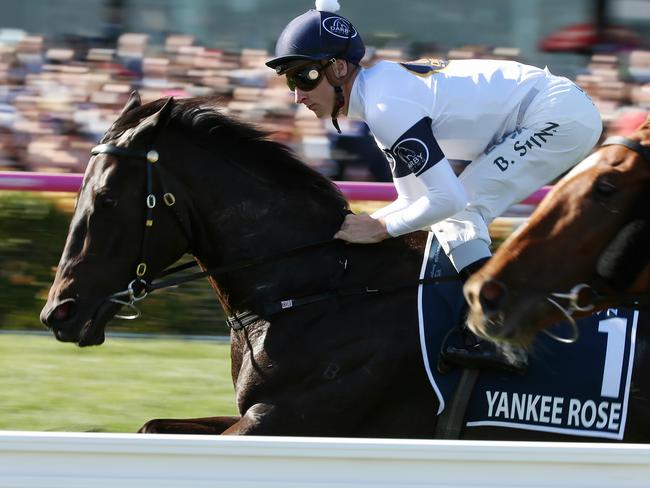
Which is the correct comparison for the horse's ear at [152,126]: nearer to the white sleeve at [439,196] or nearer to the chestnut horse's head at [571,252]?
the white sleeve at [439,196]

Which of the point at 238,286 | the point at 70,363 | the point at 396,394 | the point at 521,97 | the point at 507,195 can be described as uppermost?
the point at 521,97

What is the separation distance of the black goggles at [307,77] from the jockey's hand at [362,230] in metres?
0.46

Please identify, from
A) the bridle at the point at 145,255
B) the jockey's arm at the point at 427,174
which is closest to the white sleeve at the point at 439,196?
the jockey's arm at the point at 427,174

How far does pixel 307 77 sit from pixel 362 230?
0.53 meters

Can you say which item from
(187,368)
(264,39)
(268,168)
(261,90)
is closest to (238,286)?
(268,168)

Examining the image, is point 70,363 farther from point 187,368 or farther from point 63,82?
point 63,82

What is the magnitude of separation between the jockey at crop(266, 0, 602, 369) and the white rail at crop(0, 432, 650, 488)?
45.4 inches

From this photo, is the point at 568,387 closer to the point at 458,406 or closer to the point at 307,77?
the point at 458,406

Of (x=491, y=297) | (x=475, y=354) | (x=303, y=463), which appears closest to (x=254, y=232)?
(x=475, y=354)

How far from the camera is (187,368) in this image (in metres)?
5.66

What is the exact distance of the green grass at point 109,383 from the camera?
4.94 meters

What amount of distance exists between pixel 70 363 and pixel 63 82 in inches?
111

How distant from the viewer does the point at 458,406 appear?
135 inches

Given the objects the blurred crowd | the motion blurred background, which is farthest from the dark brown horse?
the blurred crowd
